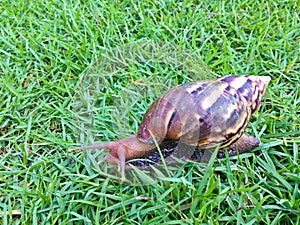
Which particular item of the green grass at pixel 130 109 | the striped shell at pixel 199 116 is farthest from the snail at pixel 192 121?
the green grass at pixel 130 109

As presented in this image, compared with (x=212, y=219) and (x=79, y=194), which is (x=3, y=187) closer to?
(x=79, y=194)

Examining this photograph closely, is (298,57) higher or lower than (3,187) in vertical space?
higher

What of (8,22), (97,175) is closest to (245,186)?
(97,175)

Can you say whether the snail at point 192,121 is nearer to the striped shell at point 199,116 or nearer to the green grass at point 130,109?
the striped shell at point 199,116

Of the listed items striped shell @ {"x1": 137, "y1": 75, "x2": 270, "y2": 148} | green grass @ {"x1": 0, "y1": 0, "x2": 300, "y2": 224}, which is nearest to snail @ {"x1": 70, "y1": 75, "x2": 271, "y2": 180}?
striped shell @ {"x1": 137, "y1": 75, "x2": 270, "y2": 148}

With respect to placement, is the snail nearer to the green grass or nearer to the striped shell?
the striped shell
